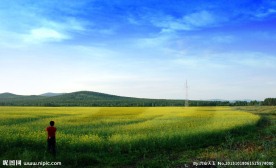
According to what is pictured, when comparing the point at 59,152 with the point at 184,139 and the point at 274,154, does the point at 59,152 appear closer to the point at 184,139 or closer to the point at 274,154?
the point at 184,139

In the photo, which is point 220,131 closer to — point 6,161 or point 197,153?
point 197,153

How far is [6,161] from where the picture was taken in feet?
49.9

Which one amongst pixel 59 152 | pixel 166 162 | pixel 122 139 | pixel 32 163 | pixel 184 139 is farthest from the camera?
pixel 184 139

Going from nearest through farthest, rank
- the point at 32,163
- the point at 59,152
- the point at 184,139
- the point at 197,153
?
1. the point at 32,163
2. the point at 59,152
3. the point at 197,153
4. the point at 184,139

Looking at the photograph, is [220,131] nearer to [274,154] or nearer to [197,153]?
[197,153]

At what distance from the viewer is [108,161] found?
16.6 m

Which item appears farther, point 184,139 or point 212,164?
point 184,139

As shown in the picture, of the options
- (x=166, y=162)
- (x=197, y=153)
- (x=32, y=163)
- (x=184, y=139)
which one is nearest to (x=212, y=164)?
(x=166, y=162)

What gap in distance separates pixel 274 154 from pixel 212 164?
3580 millimetres

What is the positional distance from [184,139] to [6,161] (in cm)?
1136

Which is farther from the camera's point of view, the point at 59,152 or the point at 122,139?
the point at 122,139

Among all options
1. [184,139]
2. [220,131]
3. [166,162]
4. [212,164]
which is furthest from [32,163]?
[220,131]

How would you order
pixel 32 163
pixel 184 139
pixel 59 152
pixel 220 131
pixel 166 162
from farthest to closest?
pixel 220 131, pixel 184 139, pixel 59 152, pixel 166 162, pixel 32 163

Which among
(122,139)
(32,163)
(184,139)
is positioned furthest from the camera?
(184,139)
